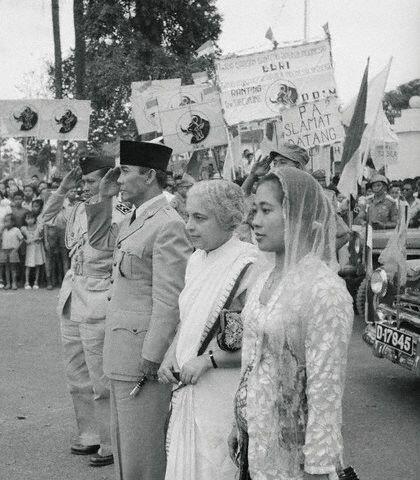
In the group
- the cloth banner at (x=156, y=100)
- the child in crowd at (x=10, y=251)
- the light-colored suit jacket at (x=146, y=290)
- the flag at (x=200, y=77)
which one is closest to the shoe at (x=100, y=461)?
the light-colored suit jacket at (x=146, y=290)

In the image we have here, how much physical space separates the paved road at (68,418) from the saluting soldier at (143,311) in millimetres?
1380

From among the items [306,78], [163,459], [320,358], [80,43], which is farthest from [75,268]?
[80,43]

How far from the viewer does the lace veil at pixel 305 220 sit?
2623mm

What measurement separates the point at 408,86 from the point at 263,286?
52014 mm

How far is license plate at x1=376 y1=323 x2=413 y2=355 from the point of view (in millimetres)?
6191

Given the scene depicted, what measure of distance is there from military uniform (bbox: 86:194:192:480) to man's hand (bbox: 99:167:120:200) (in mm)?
820

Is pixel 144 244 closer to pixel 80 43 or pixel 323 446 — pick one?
pixel 323 446

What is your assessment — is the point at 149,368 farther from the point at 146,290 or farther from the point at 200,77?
the point at 200,77

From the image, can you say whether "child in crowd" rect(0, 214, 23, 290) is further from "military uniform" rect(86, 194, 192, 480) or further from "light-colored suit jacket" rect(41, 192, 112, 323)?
"military uniform" rect(86, 194, 192, 480)

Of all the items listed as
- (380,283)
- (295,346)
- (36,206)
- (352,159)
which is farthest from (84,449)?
(36,206)

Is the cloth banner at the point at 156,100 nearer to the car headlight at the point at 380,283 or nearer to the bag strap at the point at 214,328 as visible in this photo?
the car headlight at the point at 380,283

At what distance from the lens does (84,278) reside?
5102mm

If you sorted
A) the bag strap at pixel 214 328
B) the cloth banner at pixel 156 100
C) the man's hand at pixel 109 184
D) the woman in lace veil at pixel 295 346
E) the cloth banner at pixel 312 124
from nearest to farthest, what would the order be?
the woman in lace veil at pixel 295 346
the bag strap at pixel 214 328
the man's hand at pixel 109 184
the cloth banner at pixel 312 124
the cloth banner at pixel 156 100

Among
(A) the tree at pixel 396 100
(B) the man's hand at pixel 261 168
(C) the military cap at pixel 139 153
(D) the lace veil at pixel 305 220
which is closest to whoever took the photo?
(D) the lace veil at pixel 305 220
